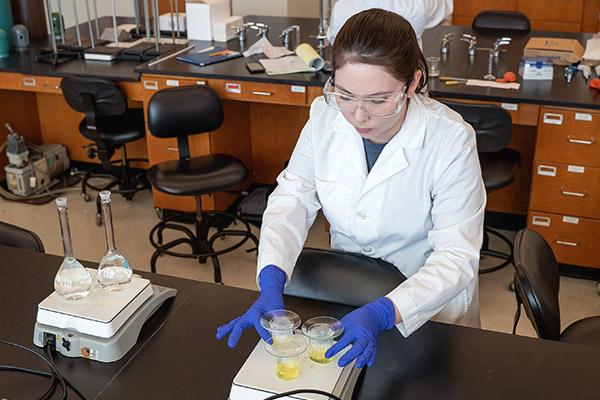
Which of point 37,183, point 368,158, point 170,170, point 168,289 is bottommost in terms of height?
point 37,183

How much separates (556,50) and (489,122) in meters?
0.86

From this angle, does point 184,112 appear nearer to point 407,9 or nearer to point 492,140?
point 407,9

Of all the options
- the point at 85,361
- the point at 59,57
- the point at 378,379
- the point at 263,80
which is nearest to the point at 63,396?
the point at 85,361

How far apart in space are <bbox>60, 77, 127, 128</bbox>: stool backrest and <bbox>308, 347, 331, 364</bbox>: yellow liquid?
2.36 metres

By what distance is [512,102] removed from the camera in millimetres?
3010

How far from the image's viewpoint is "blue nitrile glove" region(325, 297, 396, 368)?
4.39ft

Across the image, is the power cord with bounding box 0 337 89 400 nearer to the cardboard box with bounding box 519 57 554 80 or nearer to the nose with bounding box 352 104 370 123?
the nose with bounding box 352 104 370 123

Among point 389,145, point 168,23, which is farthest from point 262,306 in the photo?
point 168,23

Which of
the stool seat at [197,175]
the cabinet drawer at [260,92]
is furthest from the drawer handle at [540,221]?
the stool seat at [197,175]

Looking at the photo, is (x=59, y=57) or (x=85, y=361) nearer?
(x=85, y=361)

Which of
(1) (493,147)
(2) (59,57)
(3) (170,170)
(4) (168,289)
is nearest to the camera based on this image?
(4) (168,289)

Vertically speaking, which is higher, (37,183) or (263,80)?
(263,80)

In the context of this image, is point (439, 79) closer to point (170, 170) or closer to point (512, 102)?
point (512, 102)

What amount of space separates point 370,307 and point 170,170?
1.82 m
